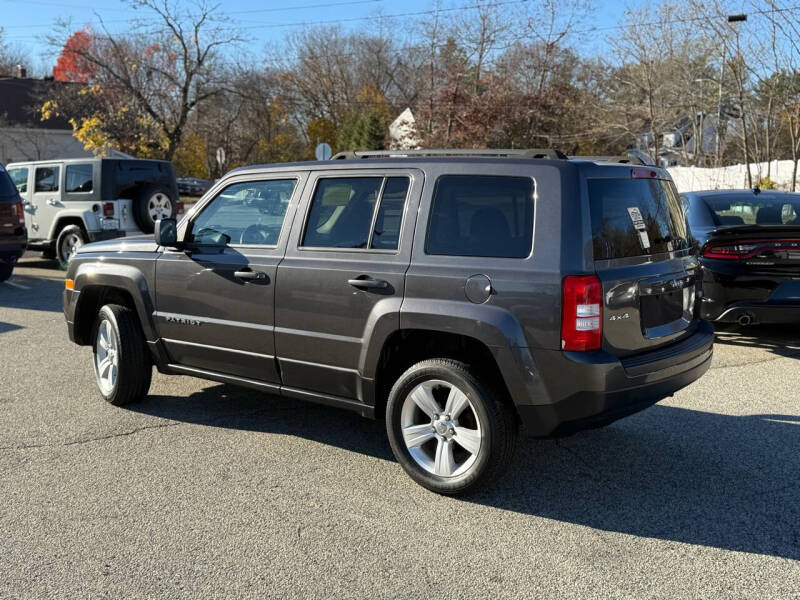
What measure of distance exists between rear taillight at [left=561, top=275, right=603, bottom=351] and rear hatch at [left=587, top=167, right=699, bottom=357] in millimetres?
58

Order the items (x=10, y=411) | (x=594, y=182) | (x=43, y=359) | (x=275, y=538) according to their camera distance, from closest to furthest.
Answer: (x=275, y=538)
(x=594, y=182)
(x=10, y=411)
(x=43, y=359)

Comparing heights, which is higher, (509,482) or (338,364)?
(338,364)

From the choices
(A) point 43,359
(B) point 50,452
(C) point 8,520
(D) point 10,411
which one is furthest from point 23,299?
(C) point 8,520

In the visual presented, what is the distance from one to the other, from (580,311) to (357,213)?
1.47m

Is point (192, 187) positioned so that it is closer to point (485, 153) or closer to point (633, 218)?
point (485, 153)

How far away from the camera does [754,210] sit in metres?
8.04

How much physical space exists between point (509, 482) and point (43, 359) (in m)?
4.87

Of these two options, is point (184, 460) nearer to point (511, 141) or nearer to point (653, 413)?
point (653, 413)

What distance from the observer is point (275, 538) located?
11.7ft

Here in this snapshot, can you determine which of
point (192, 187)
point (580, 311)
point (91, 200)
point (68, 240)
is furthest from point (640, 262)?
point (192, 187)

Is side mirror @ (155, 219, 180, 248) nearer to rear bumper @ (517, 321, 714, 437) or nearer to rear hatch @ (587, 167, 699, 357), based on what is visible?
rear bumper @ (517, 321, 714, 437)

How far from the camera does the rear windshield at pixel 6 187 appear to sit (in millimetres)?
11531

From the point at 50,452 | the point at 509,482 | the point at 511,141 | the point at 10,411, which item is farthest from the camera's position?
the point at 511,141

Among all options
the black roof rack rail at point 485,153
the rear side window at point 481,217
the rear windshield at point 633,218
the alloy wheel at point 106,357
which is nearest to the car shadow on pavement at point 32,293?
the alloy wheel at point 106,357
